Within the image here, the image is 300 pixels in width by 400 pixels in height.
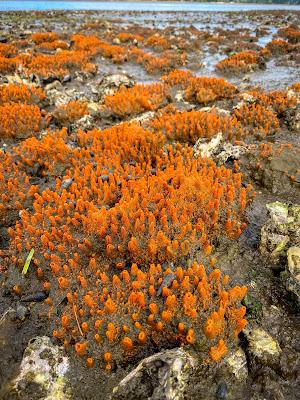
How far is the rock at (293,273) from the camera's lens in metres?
4.10

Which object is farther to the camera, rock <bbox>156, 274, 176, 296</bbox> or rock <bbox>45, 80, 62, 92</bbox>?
rock <bbox>45, 80, 62, 92</bbox>

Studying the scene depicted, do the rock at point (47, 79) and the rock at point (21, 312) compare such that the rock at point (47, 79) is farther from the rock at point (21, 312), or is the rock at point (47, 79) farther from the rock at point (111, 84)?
the rock at point (21, 312)

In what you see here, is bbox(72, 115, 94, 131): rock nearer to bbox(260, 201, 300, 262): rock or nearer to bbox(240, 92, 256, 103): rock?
bbox(240, 92, 256, 103): rock

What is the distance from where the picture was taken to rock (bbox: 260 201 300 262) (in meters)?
4.74

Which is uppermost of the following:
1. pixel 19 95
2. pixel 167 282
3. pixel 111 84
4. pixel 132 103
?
pixel 19 95

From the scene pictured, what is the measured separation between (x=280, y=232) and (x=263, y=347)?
6.18 ft

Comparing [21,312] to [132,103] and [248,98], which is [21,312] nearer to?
[132,103]

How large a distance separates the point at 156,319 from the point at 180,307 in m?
0.31

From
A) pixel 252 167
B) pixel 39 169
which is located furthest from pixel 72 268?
pixel 252 167

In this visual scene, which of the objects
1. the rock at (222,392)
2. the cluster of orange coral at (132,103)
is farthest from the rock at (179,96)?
the rock at (222,392)

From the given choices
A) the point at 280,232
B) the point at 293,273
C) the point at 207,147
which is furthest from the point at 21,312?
the point at 207,147

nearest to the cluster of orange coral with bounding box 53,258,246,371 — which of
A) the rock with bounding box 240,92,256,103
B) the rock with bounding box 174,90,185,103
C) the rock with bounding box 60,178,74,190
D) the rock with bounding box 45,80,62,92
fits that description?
the rock with bounding box 60,178,74,190

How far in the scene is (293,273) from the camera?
4.19 m

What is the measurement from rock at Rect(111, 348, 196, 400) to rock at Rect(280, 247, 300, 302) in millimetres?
1807
